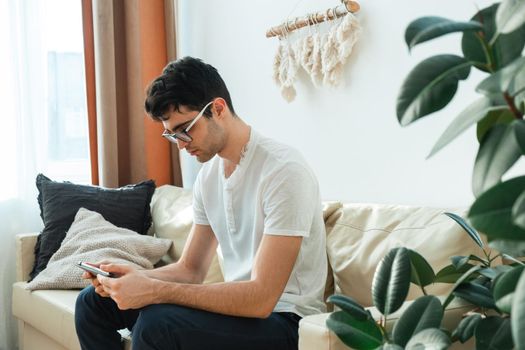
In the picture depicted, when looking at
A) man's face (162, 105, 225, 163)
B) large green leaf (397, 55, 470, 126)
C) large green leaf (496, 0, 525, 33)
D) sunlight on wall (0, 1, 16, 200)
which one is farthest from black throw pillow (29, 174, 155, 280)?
large green leaf (496, 0, 525, 33)

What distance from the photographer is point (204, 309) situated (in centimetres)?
170

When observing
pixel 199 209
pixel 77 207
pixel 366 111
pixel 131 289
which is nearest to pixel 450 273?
pixel 131 289

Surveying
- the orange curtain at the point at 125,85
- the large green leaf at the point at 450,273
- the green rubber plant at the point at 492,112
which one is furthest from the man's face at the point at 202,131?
the orange curtain at the point at 125,85

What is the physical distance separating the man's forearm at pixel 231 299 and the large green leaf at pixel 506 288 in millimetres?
920

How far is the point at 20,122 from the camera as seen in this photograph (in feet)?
11.0

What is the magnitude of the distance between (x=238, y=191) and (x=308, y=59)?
0.88 m

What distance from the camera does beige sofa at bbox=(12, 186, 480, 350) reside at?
1.74 meters

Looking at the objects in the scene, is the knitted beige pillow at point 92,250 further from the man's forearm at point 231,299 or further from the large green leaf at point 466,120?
the large green leaf at point 466,120

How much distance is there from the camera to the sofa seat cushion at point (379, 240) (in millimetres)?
1772

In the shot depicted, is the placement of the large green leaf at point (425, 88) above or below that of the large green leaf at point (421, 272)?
above

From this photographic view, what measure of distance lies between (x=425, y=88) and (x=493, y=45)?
114mm

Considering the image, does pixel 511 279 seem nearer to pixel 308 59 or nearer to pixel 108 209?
pixel 308 59

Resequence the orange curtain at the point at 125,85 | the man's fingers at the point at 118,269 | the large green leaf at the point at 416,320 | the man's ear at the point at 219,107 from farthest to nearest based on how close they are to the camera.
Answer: the orange curtain at the point at 125,85 → the man's ear at the point at 219,107 → the man's fingers at the point at 118,269 → the large green leaf at the point at 416,320

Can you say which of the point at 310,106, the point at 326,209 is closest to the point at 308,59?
the point at 310,106
